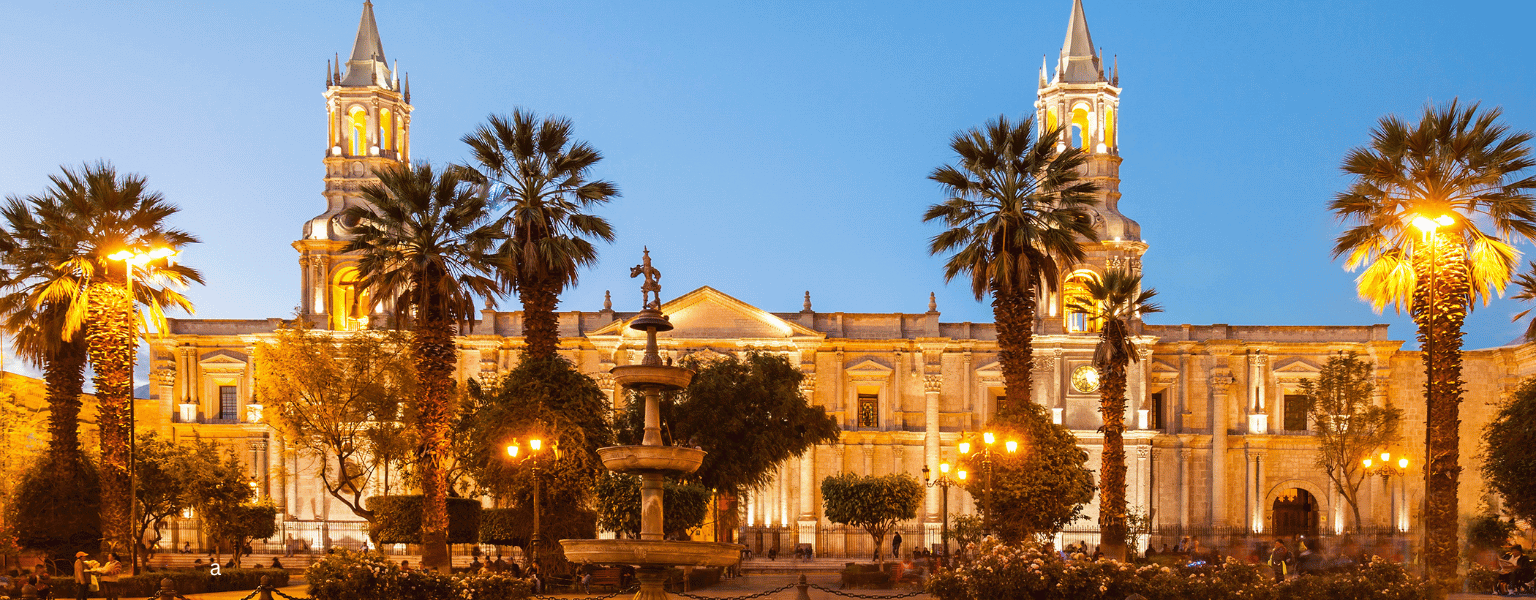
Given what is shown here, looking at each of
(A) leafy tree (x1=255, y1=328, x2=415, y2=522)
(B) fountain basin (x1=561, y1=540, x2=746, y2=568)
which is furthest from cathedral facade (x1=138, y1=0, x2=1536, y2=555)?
(B) fountain basin (x1=561, y1=540, x2=746, y2=568)

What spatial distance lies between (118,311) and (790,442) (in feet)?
56.7

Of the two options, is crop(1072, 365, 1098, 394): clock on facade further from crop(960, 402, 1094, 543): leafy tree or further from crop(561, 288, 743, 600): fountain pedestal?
crop(561, 288, 743, 600): fountain pedestal

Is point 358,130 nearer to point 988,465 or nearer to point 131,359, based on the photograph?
point 131,359

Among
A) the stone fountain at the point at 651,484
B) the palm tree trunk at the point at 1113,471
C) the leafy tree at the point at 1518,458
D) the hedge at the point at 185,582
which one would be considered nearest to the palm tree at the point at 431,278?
the hedge at the point at 185,582

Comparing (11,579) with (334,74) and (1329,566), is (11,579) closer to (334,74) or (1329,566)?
(1329,566)

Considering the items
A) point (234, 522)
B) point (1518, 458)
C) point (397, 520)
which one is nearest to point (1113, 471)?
point (1518, 458)

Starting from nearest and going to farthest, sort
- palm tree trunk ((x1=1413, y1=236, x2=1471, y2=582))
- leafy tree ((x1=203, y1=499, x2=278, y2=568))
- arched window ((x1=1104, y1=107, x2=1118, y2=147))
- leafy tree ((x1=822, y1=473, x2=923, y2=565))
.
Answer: palm tree trunk ((x1=1413, y1=236, x2=1471, y2=582))
leafy tree ((x1=203, y1=499, x2=278, y2=568))
leafy tree ((x1=822, y1=473, x2=923, y2=565))
arched window ((x1=1104, y1=107, x2=1118, y2=147))

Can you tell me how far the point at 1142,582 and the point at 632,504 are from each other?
1465 centimetres

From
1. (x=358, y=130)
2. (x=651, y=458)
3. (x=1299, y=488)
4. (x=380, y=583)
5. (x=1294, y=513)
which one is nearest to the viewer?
(x=651, y=458)

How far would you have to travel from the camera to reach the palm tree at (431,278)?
26422 mm

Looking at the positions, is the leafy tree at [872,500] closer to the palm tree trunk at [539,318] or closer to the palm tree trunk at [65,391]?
the palm tree trunk at [539,318]

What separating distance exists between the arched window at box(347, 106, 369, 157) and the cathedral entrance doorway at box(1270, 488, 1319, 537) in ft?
115

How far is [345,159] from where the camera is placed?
166 ft

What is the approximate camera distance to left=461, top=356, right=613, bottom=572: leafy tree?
27.6 m
